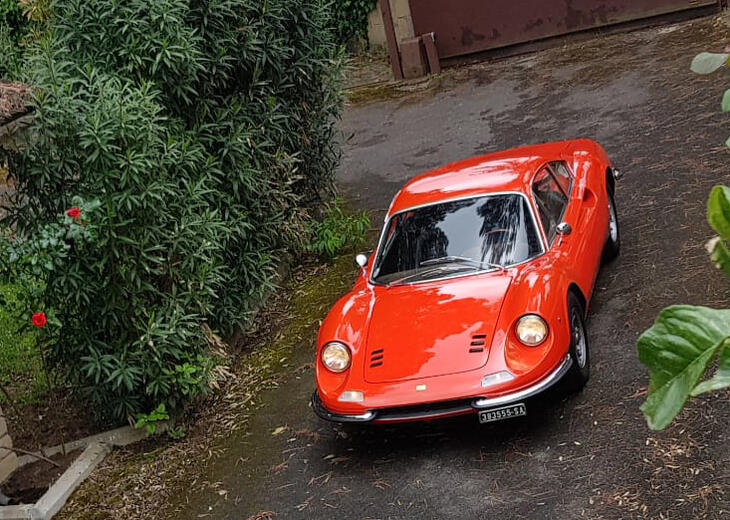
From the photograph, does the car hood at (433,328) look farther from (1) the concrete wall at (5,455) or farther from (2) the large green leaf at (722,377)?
(2) the large green leaf at (722,377)

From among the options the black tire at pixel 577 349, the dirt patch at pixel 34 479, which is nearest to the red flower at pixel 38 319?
the dirt patch at pixel 34 479

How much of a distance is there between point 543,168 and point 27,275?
13.2ft

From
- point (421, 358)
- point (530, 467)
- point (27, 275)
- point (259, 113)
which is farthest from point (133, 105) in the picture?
point (530, 467)

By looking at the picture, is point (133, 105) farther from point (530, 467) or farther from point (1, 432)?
point (530, 467)

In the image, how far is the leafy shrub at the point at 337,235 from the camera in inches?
372

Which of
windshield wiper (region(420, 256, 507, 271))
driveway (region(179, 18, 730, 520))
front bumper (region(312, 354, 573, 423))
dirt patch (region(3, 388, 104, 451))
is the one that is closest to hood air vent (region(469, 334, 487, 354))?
front bumper (region(312, 354, 573, 423))

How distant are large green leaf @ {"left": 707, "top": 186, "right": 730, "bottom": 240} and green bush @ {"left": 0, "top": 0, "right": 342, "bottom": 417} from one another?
559cm

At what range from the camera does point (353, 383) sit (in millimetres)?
5777

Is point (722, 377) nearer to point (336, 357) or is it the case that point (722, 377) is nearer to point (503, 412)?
point (503, 412)

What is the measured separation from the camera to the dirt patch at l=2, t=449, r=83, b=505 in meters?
6.46

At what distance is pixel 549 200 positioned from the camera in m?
6.91

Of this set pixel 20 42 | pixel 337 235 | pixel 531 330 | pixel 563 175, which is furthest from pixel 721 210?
pixel 337 235

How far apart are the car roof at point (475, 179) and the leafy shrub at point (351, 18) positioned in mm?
9625

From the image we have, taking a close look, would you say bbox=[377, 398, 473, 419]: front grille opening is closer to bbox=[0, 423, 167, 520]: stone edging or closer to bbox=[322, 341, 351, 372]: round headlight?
bbox=[322, 341, 351, 372]: round headlight
